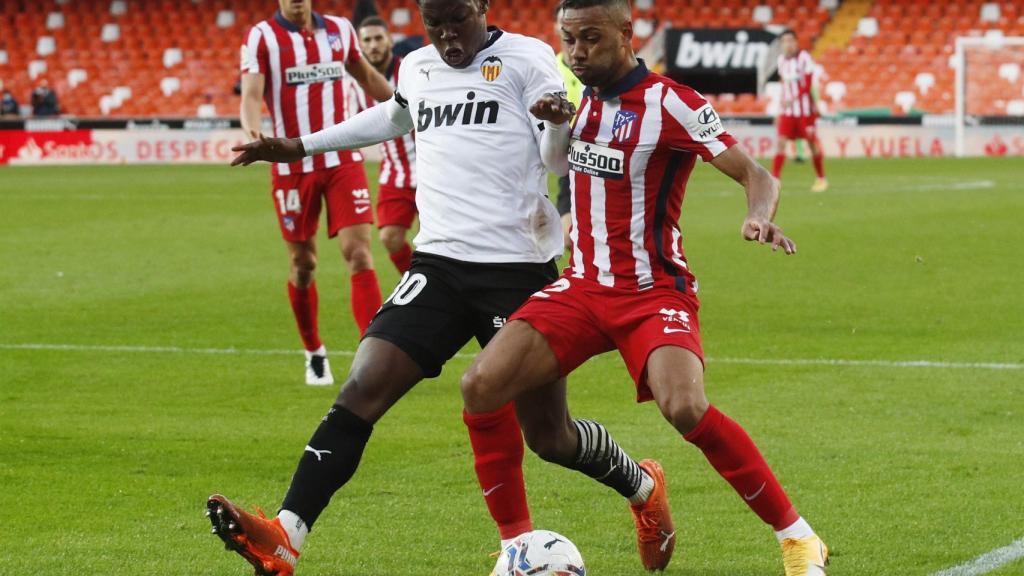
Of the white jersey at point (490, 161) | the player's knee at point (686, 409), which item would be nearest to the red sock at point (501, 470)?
the white jersey at point (490, 161)

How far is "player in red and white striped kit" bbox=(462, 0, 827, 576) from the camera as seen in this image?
4355 millimetres

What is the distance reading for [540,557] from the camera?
4.34m

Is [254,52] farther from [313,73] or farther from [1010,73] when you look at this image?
[1010,73]

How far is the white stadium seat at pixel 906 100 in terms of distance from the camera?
33312 mm

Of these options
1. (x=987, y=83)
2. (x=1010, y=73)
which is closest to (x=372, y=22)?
(x=1010, y=73)

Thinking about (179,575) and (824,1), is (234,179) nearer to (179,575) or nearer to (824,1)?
(824,1)

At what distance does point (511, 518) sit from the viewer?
15.1ft

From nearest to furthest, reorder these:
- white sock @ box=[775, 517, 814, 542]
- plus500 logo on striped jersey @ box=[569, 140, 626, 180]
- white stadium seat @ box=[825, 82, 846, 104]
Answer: white sock @ box=[775, 517, 814, 542], plus500 logo on striped jersey @ box=[569, 140, 626, 180], white stadium seat @ box=[825, 82, 846, 104]

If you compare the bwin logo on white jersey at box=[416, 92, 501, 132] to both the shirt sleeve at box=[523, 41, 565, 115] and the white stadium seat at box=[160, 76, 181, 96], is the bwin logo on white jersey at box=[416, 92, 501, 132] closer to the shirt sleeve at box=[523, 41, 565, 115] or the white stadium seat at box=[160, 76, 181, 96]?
the shirt sleeve at box=[523, 41, 565, 115]

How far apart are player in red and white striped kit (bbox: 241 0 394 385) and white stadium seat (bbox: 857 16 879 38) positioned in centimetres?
2875

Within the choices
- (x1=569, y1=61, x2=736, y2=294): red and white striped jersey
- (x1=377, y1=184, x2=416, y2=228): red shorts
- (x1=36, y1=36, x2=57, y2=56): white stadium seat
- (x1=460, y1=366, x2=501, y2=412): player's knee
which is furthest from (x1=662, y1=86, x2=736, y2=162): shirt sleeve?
(x1=36, y1=36, x2=57, y2=56): white stadium seat

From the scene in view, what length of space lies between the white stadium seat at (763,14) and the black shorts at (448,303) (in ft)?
107

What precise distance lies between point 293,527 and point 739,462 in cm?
123

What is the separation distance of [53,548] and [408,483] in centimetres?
140
